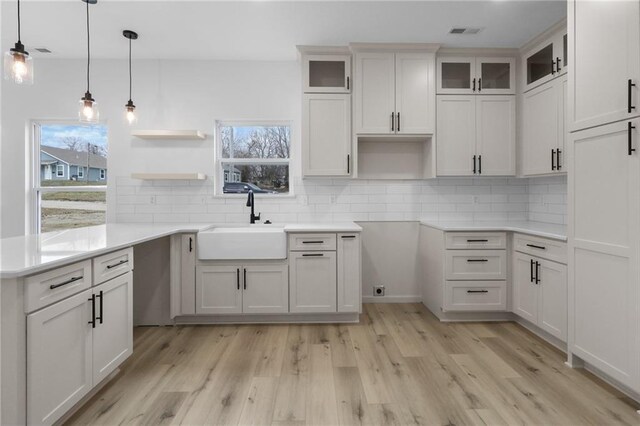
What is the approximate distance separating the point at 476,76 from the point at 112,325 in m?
3.91

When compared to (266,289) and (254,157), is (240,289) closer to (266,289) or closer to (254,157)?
(266,289)

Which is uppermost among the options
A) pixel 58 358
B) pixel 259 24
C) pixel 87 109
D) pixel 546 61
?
pixel 259 24

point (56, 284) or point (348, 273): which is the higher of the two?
point (56, 284)

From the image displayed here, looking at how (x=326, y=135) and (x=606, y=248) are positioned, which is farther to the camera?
(x=326, y=135)

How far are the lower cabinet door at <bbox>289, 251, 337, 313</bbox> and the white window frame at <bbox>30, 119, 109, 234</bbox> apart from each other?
249 cm

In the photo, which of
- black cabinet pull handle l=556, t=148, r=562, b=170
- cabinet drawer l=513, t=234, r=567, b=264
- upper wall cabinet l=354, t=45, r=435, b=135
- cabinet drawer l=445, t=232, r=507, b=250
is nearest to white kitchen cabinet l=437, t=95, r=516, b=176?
upper wall cabinet l=354, t=45, r=435, b=135

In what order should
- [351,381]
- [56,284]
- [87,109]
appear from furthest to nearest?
[87,109], [351,381], [56,284]

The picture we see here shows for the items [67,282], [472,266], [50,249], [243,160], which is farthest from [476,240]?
[50,249]

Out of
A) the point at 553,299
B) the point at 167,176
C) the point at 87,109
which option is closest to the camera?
the point at 87,109

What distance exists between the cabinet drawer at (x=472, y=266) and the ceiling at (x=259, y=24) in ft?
6.87

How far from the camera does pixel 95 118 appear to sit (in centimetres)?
266

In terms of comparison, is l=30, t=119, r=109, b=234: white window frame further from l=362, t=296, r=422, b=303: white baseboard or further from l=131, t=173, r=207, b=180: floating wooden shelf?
l=362, t=296, r=422, b=303: white baseboard

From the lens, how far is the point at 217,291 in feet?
10.9

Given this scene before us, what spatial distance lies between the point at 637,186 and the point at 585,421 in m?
1.29
